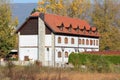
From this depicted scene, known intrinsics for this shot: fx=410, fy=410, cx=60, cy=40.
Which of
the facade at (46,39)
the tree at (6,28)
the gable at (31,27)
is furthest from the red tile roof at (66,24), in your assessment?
the tree at (6,28)

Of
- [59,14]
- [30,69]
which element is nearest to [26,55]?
[59,14]

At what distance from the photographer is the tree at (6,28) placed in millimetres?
73188

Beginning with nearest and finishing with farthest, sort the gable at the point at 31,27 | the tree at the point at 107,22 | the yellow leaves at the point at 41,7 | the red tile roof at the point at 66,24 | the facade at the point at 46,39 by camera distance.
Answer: the facade at the point at 46,39
the red tile roof at the point at 66,24
the gable at the point at 31,27
the tree at the point at 107,22
the yellow leaves at the point at 41,7

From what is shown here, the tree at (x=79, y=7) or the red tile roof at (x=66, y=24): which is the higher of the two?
the tree at (x=79, y=7)

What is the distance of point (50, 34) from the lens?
257ft

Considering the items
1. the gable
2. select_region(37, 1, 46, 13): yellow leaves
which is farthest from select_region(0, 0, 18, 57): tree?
select_region(37, 1, 46, 13): yellow leaves

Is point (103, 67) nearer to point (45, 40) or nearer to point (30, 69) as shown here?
point (30, 69)

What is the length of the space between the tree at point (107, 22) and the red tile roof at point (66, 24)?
297 cm

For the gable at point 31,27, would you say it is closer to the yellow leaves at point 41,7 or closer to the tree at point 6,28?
the tree at point 6,28

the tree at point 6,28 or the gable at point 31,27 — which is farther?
the gable at point 31,27

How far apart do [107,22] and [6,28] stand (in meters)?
24.0

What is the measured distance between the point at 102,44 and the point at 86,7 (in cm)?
895

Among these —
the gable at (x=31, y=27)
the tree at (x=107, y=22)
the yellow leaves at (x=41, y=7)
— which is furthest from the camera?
the yellow leaves at (x=41, y=7)

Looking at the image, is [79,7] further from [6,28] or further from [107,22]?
[6,28]
